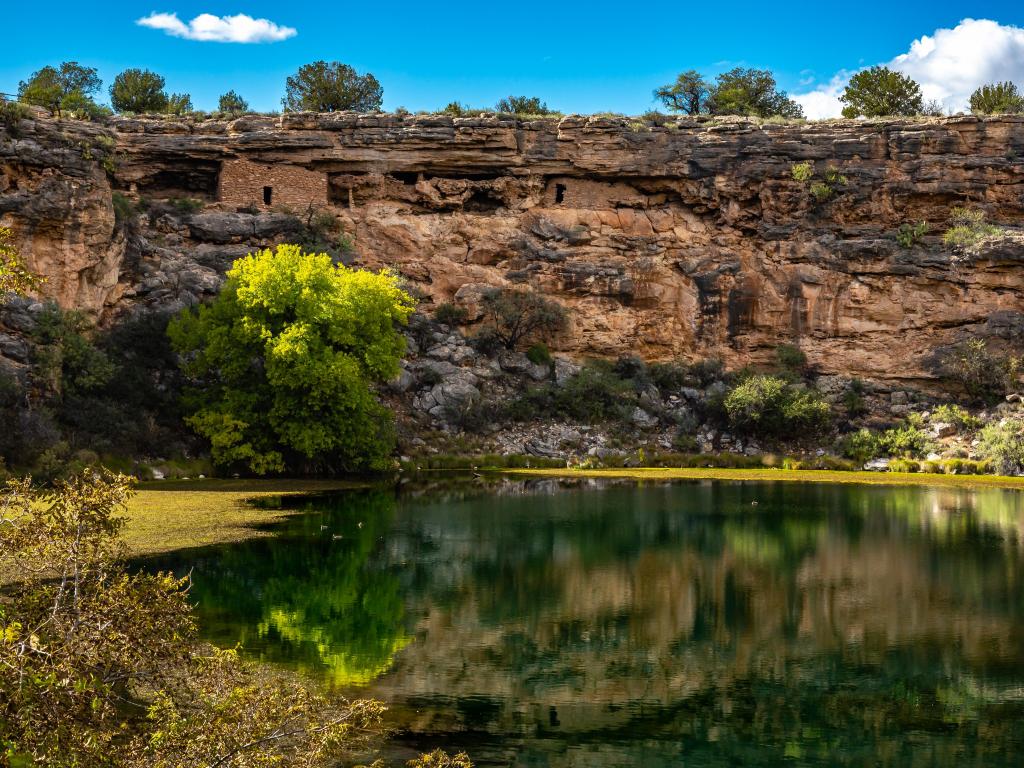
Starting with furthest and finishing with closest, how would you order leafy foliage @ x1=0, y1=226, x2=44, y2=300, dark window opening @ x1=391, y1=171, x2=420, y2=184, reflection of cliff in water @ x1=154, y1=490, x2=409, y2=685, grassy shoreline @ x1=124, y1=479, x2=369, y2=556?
dark window opening @ x1=391, y1=171, x2=420, y2=184
grassy shoreline @ x1=124, y1=479, x2=369, y2=556
reflection of cliff in water @ x1=154, y1=490, x2=409, y2=685
leafy foliage @ x1=0, y1=226, x2=44, y2=300

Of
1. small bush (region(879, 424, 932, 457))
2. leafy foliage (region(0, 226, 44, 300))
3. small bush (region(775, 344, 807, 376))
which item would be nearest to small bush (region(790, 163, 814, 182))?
small bush (region(775, 344, 807, 376))

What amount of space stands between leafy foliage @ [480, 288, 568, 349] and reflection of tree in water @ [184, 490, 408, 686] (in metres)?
27.0

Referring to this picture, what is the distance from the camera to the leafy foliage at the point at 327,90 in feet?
197

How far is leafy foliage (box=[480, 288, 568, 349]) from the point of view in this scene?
172ft

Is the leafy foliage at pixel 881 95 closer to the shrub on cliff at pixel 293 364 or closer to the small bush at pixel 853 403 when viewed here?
the small bush at pixel 853 403

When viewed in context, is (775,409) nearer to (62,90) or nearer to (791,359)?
(791,359)

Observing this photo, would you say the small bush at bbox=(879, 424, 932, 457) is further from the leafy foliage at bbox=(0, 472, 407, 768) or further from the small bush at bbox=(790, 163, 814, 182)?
the leafy foliage at bbox=(0, 472, 407, 768)

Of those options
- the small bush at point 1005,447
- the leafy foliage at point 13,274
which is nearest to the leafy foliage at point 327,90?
the small bush at point 1005,447

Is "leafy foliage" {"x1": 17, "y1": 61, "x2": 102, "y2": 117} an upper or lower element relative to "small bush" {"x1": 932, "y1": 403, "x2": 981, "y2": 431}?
upper

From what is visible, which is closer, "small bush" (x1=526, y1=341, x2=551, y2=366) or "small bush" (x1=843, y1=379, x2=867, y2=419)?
"small bush" (x1=843, y1=379, x2=867, y2=419)

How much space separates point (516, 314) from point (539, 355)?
7.55ft

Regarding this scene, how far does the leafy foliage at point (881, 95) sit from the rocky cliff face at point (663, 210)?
630 centimetres

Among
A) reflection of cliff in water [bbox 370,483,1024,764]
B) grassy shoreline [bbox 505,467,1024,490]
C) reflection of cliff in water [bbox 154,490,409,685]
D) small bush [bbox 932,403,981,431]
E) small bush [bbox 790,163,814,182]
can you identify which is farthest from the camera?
small bush [bbox 790,163,814,182]

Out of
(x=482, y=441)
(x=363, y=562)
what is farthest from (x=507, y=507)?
(x=482, y=441)
